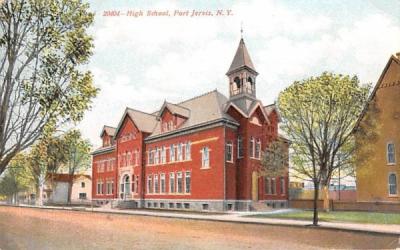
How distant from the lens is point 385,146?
9117mm

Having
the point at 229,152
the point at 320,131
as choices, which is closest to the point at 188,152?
the point at 229,152

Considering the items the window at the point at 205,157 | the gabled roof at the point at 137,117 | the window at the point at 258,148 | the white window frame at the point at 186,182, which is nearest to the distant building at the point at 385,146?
the gabled roof at the point at 137,117

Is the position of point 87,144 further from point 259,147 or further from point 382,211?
point 259,147

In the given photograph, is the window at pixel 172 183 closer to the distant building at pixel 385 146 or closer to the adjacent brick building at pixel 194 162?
the adjacent brick building at pixel 194 162

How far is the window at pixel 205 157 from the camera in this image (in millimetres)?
26281

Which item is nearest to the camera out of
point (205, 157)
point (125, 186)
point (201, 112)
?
point (205, 157)

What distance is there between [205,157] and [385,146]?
58.9 feet

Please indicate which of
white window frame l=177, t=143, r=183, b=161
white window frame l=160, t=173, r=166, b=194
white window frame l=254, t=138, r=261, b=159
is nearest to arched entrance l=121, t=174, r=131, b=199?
white window frame l=160, t=173, r=166, b=194

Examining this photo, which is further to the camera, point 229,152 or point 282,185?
point 229,152

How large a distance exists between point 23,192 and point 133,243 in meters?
63.3

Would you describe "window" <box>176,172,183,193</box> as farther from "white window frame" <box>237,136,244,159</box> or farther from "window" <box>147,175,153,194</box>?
"white window frame" <box>237,136,244,159</box>

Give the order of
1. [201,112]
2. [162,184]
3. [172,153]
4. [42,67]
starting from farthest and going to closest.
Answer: [162,184] < [172,153] < [201,112] < [42,67]

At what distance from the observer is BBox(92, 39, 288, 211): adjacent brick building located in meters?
24.0

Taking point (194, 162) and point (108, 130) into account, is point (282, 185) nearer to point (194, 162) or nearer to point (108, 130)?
point (194, 162)
